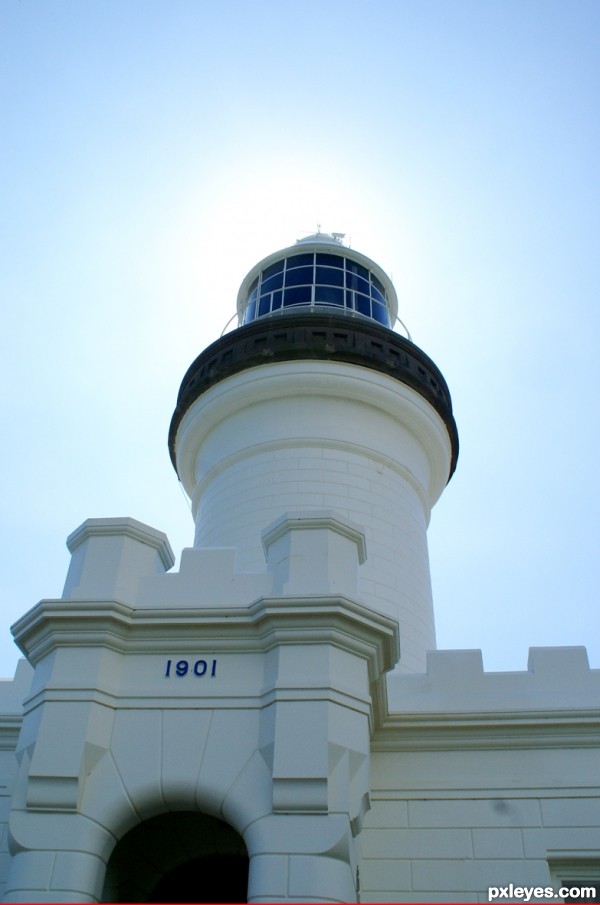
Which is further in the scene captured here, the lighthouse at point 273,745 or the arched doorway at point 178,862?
the arched doorway at point 178,862

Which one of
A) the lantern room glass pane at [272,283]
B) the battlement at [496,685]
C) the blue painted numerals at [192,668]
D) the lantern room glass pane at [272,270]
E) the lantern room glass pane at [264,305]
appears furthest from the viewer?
the lantern room glass pane at [272,270]

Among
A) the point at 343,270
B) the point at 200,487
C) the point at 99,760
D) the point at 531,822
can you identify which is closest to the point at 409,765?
the point at 531,822

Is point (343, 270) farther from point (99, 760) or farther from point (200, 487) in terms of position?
point (99, 760)

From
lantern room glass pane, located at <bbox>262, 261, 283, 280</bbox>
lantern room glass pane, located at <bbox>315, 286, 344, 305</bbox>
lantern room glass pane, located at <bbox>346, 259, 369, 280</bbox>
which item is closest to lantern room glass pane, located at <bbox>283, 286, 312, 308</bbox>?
lantern room glass pane, located at <bbox>315, 286, 344, 305</bbox>

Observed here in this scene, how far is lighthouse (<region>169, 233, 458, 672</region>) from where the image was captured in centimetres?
1022

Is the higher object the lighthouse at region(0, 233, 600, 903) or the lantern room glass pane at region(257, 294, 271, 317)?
the lantern room glass pane at region(257, 294, 271, 317)

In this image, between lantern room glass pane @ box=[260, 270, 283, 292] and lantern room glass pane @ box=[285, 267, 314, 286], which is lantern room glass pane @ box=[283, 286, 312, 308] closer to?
lantern room glass pane @ box=[285, 267, 314, 286]

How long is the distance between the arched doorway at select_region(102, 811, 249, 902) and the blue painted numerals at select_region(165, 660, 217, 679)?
1769 mm

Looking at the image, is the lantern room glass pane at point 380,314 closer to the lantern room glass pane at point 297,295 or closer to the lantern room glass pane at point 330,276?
the lantern room glass pane at point 330,276

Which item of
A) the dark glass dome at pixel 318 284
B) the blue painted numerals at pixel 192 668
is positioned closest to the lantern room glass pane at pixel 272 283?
the dark glass dome at pixel 318 284

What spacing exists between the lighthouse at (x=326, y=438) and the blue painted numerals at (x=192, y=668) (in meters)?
3.66

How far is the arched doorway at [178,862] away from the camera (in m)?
7.12

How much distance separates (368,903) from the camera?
20.9ft

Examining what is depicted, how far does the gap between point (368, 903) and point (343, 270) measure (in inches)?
377
